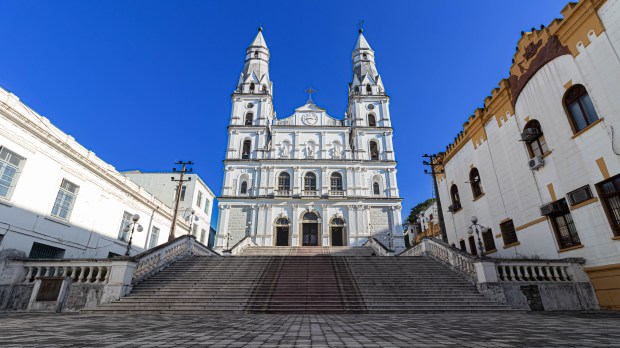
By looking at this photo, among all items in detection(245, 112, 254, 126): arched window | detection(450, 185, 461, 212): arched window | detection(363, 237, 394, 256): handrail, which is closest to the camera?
detection(450, 185, 461, 212): arched window

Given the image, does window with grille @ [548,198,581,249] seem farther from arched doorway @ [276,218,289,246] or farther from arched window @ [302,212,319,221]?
arched doorway @ [276,218,289,246]

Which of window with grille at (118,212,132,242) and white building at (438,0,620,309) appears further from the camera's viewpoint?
window with grille at (118,212,132,242)

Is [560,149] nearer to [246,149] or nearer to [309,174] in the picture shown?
[309,174]

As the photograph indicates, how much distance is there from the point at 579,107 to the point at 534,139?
2.37 m

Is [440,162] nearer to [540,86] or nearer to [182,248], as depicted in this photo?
[540,86]

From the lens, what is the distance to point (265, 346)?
3.76 m

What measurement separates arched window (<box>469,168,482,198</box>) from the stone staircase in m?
5.64

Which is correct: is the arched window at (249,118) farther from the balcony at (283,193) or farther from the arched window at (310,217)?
the arched window at (310,217)

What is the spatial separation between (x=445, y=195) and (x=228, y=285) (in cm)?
1594

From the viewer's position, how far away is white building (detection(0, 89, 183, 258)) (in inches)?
496

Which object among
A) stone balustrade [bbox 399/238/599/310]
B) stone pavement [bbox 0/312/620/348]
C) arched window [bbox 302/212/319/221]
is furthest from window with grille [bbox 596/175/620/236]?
arched window [bbox 302/212/319/221]

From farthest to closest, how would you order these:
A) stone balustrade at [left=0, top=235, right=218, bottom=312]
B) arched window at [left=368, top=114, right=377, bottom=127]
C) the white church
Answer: arched window at [left=368, top=114, right=377, bottom=127], the white church, stone balustrade at [left=0, top=235, right=218, bottom=312]

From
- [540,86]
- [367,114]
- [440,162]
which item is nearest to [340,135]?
[367,114]

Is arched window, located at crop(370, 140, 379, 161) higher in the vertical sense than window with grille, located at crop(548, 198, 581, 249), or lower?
higher
